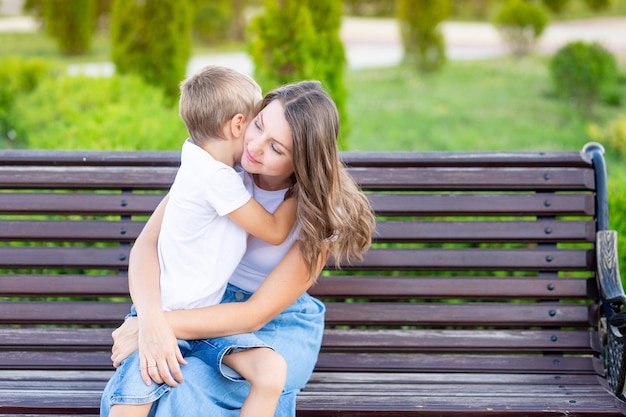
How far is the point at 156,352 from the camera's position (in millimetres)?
2234

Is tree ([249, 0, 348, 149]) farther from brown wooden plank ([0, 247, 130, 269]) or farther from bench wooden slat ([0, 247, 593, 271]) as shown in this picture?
brown wooden plank ([0, 247, 130, 269])

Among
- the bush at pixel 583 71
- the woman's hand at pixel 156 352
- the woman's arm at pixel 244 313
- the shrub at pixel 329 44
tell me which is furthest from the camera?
the bush at pixel 583 71

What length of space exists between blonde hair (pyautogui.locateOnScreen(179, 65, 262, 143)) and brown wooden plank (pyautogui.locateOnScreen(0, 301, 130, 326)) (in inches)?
33.9

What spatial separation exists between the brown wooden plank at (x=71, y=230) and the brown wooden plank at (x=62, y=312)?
0.25 meters

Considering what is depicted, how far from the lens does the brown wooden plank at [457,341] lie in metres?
2.88

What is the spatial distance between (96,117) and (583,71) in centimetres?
694

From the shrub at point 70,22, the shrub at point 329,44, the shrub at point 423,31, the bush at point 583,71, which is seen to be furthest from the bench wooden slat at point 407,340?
the shrub at point 70,22

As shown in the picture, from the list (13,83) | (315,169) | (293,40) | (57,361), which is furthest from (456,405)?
(13,83)

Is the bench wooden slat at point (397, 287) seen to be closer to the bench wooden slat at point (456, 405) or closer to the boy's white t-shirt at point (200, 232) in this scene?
the bench wooden slat at point (456, 405)

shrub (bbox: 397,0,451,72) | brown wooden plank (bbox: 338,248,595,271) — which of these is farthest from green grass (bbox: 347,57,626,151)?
brown wooden plank (bbox: 338,248,595,271)

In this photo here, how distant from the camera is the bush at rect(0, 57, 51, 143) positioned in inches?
279

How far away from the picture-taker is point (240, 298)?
2535 millimetres

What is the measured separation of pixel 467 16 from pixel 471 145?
13911 millimetres

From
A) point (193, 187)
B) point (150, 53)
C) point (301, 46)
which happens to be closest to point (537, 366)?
point (193, 187)
